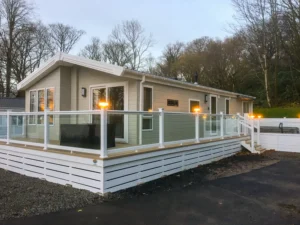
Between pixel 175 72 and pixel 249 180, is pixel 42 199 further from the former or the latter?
pixel 175 72

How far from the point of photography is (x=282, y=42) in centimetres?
1856

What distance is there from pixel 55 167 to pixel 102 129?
5.33 feet

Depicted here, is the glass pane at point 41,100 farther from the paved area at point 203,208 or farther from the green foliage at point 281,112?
the green foliage at point 281,112

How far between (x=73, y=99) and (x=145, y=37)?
2237cm

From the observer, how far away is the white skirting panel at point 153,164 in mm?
4812

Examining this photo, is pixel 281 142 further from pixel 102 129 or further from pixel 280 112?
pixel 102 129

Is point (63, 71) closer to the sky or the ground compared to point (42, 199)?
closer to the sky

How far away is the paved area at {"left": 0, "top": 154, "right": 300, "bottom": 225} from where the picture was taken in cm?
364

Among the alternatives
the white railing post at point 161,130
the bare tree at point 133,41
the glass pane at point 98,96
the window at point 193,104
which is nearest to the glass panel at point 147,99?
the glass pane at point 98,96

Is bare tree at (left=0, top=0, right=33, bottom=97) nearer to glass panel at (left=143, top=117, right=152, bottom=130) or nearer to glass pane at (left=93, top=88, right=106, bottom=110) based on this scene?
glass pane at (left=93, top=88, right=106, bottom=110)

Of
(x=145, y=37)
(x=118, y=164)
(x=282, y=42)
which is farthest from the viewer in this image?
(x=145, y=37)

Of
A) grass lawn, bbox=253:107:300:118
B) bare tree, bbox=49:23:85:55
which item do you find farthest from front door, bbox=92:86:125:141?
bare tree, bbox=49:23:85:55

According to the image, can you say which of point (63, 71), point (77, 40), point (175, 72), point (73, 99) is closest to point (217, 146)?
point (73, 99)

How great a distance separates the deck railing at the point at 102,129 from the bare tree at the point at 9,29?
1916 centimetres
